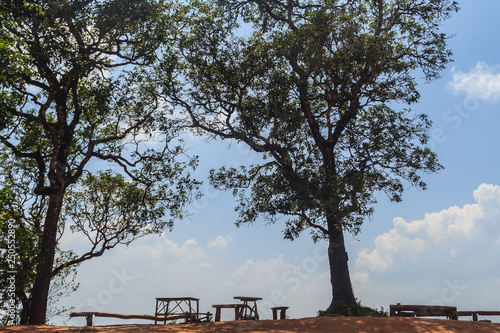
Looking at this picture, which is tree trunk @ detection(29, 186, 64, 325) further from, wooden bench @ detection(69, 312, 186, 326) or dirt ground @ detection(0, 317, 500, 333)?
dirt ground @ detection(0, 317, 500, 333)

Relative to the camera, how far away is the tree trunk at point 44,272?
15.3 meters

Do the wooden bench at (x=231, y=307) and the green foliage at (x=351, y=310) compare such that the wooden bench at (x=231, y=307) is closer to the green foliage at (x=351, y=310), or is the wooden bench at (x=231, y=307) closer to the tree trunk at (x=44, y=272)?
the green foliage at (x=351, y=310)

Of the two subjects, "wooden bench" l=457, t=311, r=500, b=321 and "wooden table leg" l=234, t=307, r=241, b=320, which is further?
"wooden bench" l=457, t=311, r=500, b=321

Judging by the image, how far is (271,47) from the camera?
62.1 ft

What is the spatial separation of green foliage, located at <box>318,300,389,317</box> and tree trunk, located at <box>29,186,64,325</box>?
11552 millimetres

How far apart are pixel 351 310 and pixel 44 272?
41.3 ft

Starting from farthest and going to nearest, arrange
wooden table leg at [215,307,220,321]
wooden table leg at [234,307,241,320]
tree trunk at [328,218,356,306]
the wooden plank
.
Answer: tree trunk at [328,218,356,306]
the wooden plank
wooden table leg at [234,307,241,320]
wooden table leg at [215,307,220,321]

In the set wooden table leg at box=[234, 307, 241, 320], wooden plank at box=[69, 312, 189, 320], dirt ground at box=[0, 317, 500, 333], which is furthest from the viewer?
wooden plank at box=[69, 312, 189, 320]

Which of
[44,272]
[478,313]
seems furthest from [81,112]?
[478,313]

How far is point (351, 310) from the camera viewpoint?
17703 millimetres

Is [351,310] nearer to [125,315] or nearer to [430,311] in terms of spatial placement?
[430,311]

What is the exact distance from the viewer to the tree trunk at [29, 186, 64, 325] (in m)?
15.3

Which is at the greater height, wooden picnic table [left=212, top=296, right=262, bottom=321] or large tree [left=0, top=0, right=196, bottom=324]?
large tree [left=0, top=0, right=196, bottom=324]

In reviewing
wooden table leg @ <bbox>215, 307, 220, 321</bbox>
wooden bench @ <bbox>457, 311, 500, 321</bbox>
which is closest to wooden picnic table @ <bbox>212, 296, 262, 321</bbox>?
wooden table leg @ <bbox>215, 307, 220, 321</bbox>
